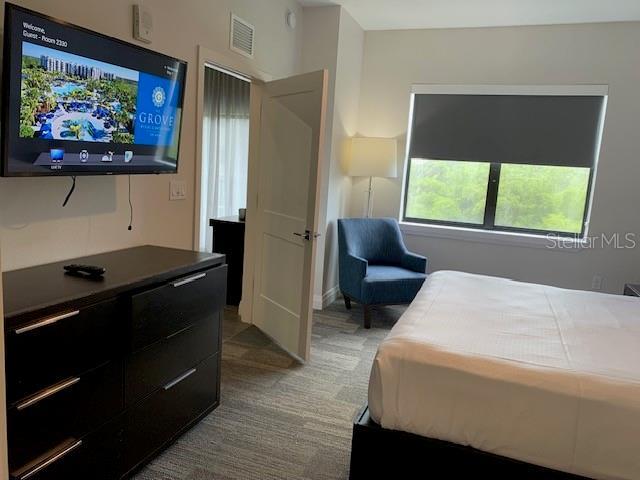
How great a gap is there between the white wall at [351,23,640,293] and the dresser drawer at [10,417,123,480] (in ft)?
11.8

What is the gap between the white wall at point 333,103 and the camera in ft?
13.9

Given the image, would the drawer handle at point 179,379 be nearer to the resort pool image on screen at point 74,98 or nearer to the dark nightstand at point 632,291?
the resort pool image on screen at point 74,98

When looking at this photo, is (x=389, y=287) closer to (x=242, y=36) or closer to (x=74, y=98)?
(x=242, y=36)

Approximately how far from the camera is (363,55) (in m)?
4.94

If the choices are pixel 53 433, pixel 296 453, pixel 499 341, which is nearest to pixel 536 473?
pixel 499 341

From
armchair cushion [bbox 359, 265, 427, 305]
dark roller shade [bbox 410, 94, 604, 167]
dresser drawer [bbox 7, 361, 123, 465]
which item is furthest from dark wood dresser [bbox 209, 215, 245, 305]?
dresser drawer [bbox 7, 361, 123, 465]

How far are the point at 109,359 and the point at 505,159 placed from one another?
13.2 ft

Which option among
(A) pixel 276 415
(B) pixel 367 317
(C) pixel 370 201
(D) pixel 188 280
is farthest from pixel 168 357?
(C) pixel 370 201

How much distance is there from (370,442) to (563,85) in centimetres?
389

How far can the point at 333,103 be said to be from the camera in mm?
4348

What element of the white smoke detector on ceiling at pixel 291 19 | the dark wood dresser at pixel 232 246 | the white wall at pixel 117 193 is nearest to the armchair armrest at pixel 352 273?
the dark wood dresser at pixel 232 246

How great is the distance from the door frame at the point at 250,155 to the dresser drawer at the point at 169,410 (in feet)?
3.07

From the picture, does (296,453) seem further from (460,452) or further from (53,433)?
(53,433)
